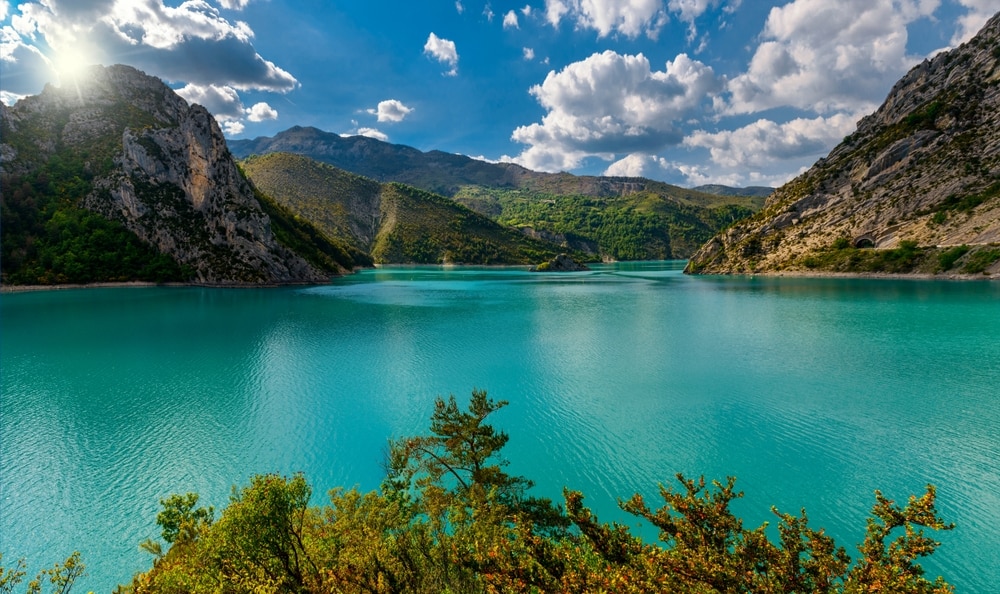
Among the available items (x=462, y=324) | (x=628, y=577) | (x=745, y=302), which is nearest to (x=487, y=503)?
(x=628, y=577)

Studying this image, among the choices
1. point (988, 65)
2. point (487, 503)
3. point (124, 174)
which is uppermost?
point (988, 65)

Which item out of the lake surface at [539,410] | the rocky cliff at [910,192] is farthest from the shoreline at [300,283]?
the lake surface at [539,410]

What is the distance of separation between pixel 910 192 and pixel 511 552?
158428mm

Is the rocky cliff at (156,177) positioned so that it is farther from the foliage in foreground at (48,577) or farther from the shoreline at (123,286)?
the foliage in foreground at (48,577)

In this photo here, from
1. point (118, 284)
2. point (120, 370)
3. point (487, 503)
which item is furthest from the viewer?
point (118, 284)

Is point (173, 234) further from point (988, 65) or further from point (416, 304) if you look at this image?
point (988, 65)

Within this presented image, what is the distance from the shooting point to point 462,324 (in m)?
62.5

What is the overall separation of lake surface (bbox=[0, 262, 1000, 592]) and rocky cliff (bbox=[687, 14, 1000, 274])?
174ft

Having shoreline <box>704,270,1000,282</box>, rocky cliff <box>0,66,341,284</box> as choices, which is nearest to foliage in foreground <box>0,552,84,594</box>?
rocky cliff <box>0,66,341,284</box>

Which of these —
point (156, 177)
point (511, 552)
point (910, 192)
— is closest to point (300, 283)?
point (156, 177)

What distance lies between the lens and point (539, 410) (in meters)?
29.8

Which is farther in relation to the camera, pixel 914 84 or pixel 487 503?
pixel 914 84

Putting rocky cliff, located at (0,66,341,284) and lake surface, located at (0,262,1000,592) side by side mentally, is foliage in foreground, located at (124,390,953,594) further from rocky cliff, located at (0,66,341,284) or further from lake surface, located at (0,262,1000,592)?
rocky cliff, located at (0,66,341,284)

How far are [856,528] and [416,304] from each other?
76.3 m
